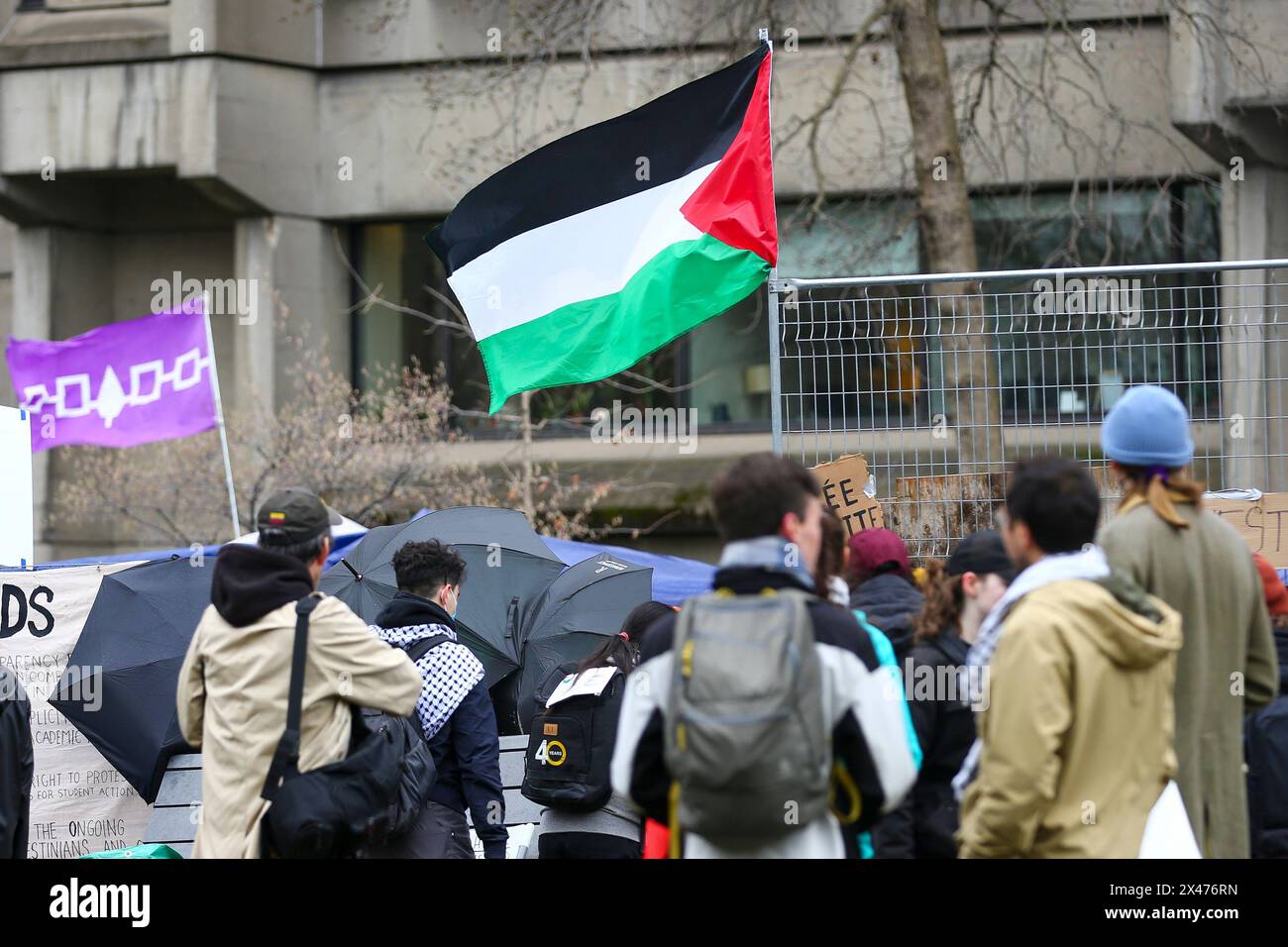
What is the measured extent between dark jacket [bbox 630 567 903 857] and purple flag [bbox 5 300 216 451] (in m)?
7.65

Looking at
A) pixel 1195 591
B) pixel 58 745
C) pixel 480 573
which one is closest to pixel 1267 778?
pixel 1195 591

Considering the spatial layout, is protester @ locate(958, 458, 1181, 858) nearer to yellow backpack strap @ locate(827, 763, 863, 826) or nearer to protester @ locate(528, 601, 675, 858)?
yellow backpack strap @ locate(827, 763, 863, 826)

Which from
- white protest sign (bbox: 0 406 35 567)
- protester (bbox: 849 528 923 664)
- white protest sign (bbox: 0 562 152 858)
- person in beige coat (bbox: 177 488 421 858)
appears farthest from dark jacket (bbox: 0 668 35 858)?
protester (bbox: 849 528 923 664)

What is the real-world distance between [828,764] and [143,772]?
5050 mm

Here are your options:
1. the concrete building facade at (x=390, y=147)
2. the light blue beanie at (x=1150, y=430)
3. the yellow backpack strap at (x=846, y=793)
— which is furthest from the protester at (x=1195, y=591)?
the concrete building facade at (x=390, y=147)

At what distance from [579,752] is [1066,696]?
2629mm

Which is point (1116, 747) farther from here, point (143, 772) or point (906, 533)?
point (143, 772)

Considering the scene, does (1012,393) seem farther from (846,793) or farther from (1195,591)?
(846,793)

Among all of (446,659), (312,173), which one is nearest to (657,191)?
(446,659)

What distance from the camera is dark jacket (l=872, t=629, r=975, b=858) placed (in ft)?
14.4

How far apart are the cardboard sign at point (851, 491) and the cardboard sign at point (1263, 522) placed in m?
1.49

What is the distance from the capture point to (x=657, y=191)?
7254 millimetres

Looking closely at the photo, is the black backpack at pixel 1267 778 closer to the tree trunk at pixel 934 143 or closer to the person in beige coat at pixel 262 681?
the person in beige coat at pixel 262 681

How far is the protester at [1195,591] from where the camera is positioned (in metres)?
4.15
